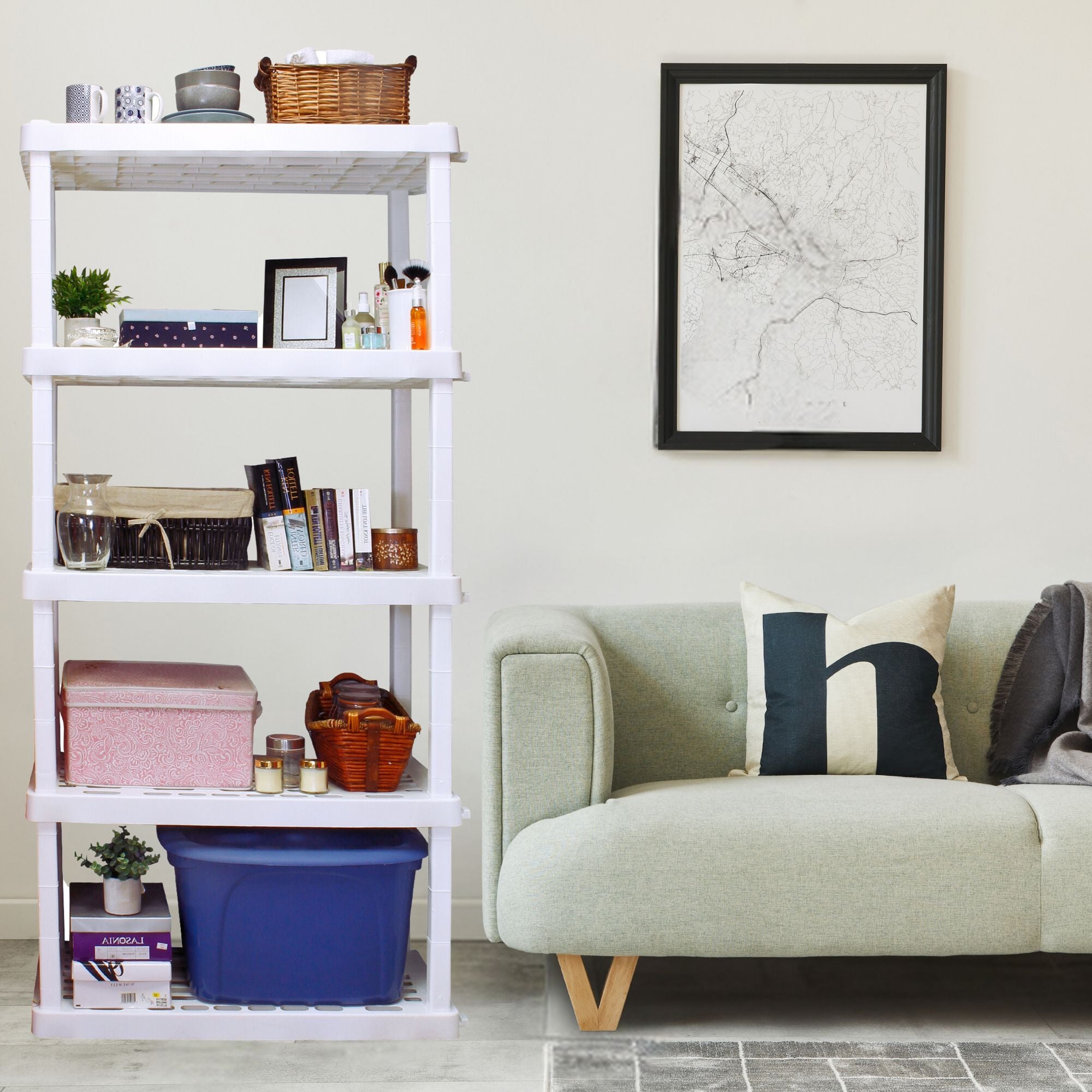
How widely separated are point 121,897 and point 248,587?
63 centimetres

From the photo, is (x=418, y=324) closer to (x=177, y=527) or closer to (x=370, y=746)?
(x=177, y=527)

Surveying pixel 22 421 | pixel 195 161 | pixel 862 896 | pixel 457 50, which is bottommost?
pixel 862 896

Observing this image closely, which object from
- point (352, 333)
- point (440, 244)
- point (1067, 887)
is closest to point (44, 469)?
point (352, 333)

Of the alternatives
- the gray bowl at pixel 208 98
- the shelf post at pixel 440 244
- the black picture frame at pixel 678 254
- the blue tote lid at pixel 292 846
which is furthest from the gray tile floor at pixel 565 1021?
the gray bowl at pixel 208 98

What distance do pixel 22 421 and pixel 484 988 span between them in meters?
1.65

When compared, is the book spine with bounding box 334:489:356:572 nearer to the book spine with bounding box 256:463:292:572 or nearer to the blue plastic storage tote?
the book spine with bounding box 256:463:292:572

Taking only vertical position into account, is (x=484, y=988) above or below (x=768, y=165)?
below

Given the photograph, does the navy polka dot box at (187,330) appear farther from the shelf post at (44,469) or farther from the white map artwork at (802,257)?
the white map artwork at (802,257)

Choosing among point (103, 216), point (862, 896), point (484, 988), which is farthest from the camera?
point (103, 216)

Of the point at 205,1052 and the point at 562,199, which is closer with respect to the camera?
the point at 205,1052

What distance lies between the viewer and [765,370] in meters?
3.03

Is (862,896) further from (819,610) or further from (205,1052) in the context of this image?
(205,1052)

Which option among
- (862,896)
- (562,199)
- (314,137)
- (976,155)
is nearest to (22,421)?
(314,137)

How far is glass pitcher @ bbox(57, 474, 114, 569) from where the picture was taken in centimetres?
233
